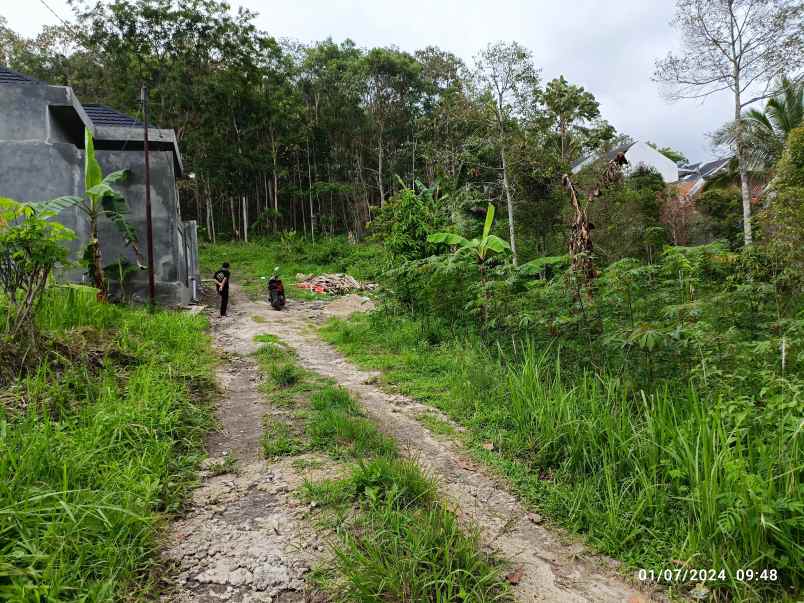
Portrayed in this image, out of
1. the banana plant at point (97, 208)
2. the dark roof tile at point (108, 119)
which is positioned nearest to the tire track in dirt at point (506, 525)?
the banana plant at point (97, 208)

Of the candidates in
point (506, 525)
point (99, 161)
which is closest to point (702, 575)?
point (506, 525)

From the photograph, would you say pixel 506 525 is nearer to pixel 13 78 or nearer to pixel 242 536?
pixel 242 536

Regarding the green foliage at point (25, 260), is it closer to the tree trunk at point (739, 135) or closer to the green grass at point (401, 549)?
the green grass at point (401, 549)

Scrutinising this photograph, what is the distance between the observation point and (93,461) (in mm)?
3209

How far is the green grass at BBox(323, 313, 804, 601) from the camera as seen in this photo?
98.1 inches

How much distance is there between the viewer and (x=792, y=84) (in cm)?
1791

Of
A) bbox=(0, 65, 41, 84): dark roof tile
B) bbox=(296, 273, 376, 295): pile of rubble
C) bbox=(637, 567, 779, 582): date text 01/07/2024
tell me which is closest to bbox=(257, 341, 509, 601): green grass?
bbox=(637, 567, 779, 582): date text 01/07/2024

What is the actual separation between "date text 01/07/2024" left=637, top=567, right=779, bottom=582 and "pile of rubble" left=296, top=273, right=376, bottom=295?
48.3 feet

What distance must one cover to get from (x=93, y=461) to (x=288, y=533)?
1460mm

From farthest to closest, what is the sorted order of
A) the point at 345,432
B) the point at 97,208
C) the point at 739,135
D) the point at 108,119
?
the point at 739,135
the point at 108,119
the point at 97,208
the point at 345,432

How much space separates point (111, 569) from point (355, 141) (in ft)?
106

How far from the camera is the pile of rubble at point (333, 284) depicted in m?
17.0

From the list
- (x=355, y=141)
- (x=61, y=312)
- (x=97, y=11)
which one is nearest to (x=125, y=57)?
(x=97, y=11)

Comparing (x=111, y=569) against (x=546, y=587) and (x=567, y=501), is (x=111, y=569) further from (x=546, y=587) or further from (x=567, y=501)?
(x=567, y=501)
